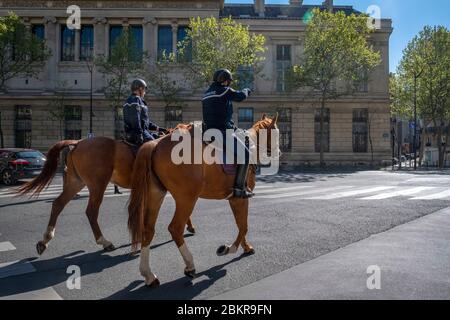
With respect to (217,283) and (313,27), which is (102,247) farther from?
(313,27)

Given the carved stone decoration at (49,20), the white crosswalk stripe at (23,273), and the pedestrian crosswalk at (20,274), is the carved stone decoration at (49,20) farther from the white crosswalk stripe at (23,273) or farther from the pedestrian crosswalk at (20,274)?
the white crosswalk stripe at (23,273)

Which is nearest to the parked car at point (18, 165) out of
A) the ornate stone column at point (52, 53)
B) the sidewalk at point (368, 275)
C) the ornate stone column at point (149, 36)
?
the sidewalk at point (368, 275)

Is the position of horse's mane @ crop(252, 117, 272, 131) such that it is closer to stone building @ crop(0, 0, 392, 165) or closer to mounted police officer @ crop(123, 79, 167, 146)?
mounted police officer @ crop(123, 79, 167, 146)

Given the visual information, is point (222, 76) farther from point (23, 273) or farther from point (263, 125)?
point (23, 273)

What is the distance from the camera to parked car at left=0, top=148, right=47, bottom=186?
18.5 meters

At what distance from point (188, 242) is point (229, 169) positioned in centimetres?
228

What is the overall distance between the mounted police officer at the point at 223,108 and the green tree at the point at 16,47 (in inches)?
1378

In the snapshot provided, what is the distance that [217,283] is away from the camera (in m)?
4.85

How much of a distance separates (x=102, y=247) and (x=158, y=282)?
2487 mm

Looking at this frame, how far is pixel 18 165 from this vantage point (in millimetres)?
18453

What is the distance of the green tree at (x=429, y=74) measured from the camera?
40.5 m

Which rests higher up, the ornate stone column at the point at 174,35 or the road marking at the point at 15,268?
the ornate stone column at the point at 174,35
